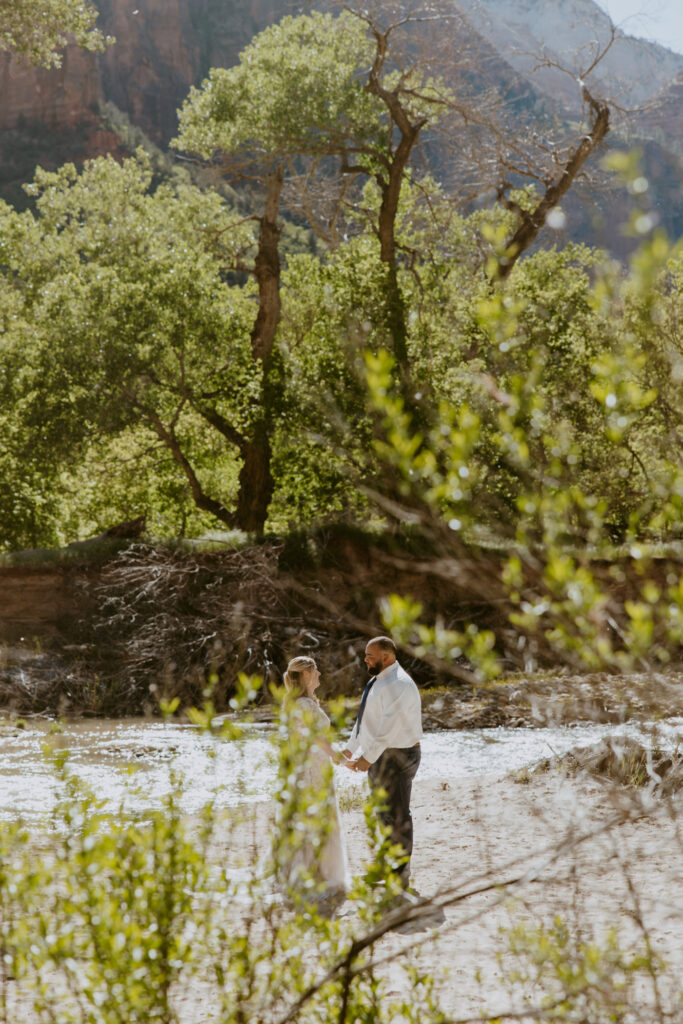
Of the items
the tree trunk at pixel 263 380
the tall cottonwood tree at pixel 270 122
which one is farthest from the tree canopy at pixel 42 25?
the tree trunk at pixel 263 380

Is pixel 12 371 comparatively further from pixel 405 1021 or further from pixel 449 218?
pixel 405 1021

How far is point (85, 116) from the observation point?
117 m

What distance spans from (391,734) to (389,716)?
147 mm

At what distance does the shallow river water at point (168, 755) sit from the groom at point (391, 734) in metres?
4.06

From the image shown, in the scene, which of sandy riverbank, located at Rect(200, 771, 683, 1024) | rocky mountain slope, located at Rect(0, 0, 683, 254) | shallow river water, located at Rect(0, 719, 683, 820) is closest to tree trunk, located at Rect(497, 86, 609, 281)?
rocky mountain slope, located at Rect(0, 0, 683, 254)

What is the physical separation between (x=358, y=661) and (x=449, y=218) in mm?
12386

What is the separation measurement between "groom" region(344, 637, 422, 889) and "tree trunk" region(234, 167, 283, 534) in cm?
1721

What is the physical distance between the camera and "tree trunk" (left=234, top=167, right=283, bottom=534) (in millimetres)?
25141

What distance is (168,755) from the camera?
14.5m

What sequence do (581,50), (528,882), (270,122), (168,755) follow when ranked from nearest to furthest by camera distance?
(528,882) < (168,755) < (581,50) < (270,122)

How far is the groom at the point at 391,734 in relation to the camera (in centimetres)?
Result: 714

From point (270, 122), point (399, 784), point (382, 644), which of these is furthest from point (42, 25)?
point (399, 784)

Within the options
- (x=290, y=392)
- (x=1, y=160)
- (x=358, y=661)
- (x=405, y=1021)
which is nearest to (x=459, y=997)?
(x=405, y=1021)

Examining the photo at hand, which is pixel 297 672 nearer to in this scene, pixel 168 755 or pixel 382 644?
pixel 382 644
